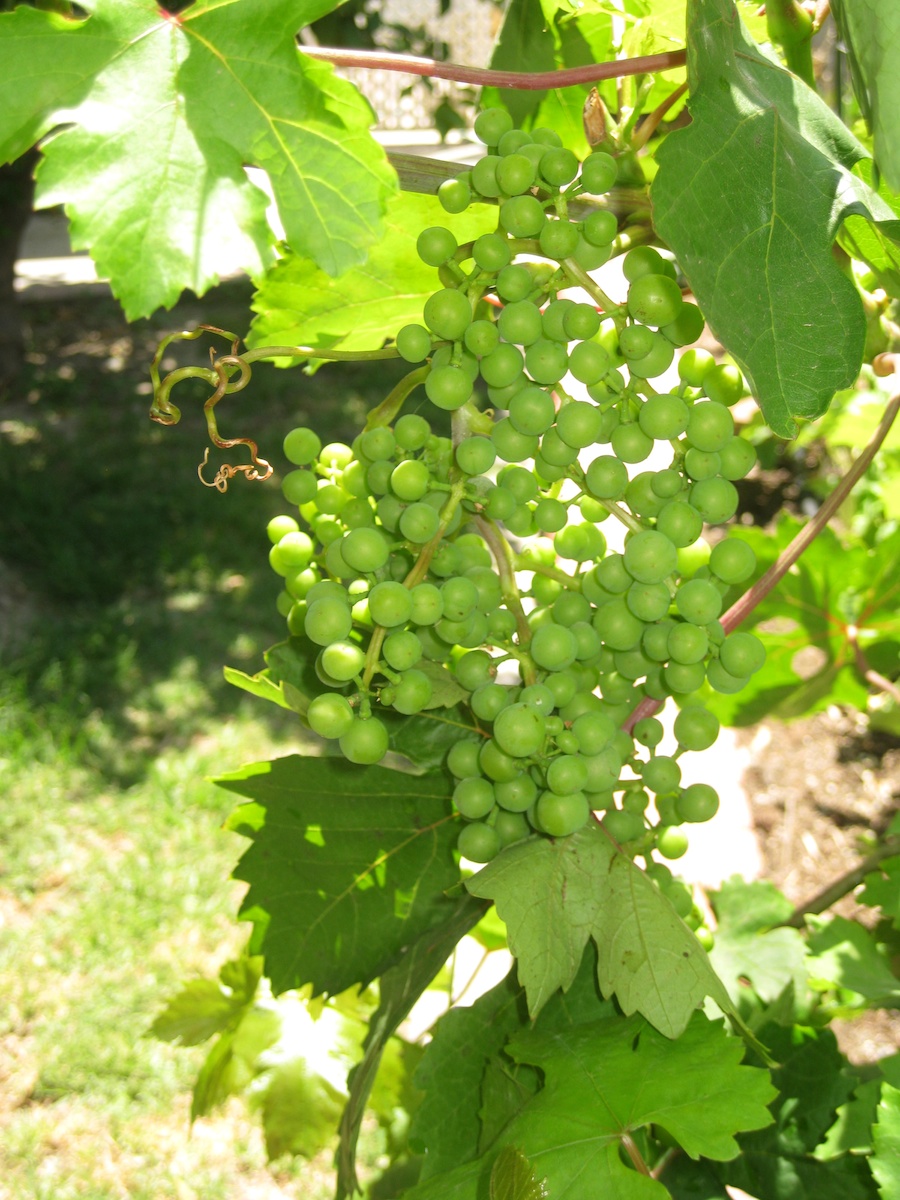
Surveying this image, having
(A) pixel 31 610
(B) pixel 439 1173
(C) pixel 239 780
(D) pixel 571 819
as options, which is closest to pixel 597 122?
(D) pixel 571 819

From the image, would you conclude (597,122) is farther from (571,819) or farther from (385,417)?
(571,819)

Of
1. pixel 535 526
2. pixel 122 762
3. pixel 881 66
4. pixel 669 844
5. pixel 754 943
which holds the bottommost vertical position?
pixel 122 762

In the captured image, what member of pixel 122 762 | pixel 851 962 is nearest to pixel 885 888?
pixel 851 962

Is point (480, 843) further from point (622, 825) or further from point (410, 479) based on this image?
point (410, 479)

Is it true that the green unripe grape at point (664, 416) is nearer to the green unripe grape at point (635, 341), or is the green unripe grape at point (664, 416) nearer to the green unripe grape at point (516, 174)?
the green unripe grape at point (635, 341)

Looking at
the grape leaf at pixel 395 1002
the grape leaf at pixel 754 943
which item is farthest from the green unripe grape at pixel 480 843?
the grape leaf at pixel 754 943
